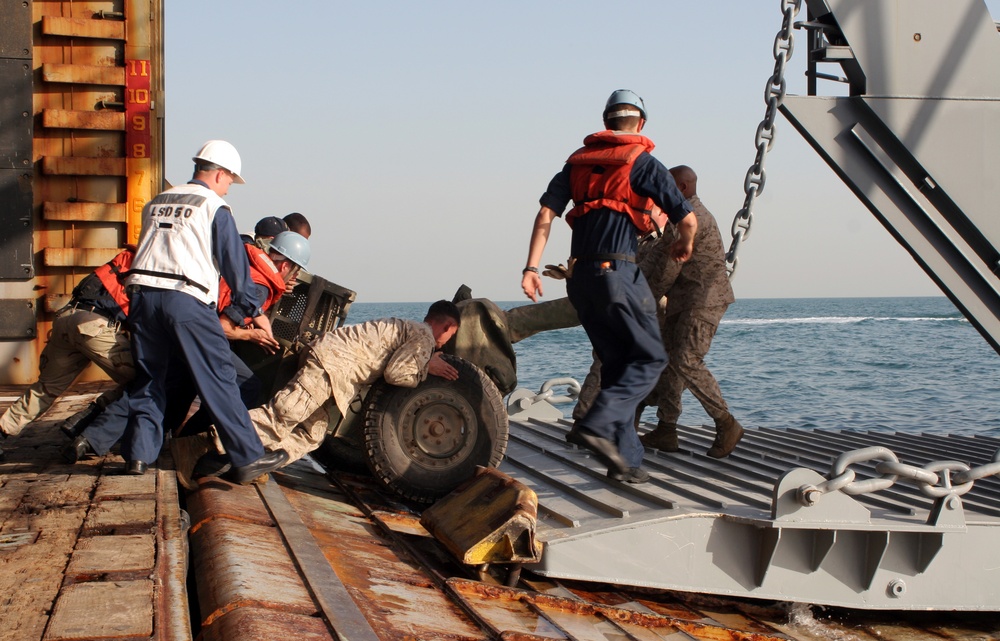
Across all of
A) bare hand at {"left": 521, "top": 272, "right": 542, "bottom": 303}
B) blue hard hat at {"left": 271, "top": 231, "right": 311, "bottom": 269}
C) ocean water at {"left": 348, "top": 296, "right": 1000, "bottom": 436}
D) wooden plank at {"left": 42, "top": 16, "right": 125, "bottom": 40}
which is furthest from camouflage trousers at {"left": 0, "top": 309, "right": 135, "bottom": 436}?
ocean water at {"left": 348, "top": 296, "right": 1000, "bottom": 436}

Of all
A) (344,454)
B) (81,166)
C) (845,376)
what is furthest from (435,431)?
(845,376)

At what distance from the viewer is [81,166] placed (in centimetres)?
866

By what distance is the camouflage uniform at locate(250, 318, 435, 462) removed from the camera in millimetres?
5422

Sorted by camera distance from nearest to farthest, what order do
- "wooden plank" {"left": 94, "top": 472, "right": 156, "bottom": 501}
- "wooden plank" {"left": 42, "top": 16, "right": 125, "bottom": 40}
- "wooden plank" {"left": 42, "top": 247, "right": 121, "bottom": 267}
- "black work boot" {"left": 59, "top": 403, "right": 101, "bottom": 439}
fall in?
"wooden plank" {"left": 94, "top": 472, "right": 156, "bottom": 501} < "black work boot" {"left": 59, "top": 403, "right": 101, "bottom": 439} < "wooden plank" {"left": 42, "top": 16, "right": 125, "bottom": 40} < "wooden plank" {"left": 42, "top": 247, "right": 121, "bottom": 267}

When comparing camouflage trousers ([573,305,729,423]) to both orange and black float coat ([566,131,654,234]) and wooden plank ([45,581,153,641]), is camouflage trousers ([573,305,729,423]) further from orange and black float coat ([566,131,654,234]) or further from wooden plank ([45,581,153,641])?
wooden plank ([45,581,153,641])

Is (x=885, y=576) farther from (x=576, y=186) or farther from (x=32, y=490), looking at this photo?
(x=32, y=490)

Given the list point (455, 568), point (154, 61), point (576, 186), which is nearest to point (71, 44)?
point (154, 61)

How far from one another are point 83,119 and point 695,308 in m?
5.27

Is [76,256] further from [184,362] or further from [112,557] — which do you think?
[112,557]

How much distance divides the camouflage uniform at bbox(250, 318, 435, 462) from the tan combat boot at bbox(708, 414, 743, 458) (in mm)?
2149

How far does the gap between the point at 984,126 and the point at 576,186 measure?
260 centimetres

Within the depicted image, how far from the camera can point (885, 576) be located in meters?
5.23

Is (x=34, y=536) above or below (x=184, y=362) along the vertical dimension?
below

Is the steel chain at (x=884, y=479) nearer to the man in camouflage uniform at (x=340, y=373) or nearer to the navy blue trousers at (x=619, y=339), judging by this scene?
the navy blue trousers at (x=619, y=339)
